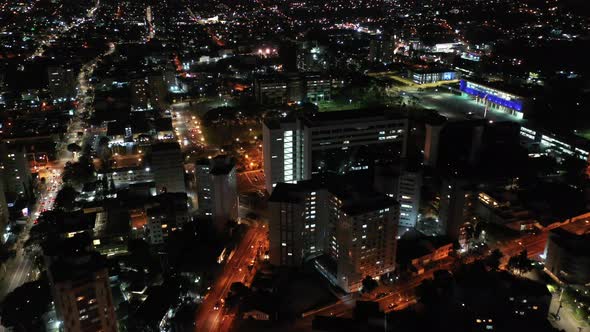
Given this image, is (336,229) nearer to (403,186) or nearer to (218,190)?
(403,186)

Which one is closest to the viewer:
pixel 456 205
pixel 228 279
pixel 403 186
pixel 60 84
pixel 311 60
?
pixel 228 279

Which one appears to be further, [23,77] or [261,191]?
[23,77]

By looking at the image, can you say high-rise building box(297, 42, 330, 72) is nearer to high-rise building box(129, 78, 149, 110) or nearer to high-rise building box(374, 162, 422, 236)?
→ high-rise building box(129, 78, 149, 110)

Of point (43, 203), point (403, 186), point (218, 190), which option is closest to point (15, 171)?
point (43, 203)

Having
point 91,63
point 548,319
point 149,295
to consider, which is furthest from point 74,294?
point 91,63

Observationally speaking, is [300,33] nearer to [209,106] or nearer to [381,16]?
[381,16]

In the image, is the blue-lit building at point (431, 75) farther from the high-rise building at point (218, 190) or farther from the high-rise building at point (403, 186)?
the high-rise building at point (218, 190)
